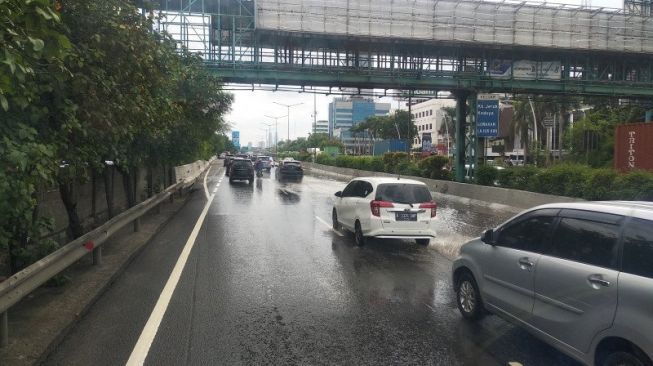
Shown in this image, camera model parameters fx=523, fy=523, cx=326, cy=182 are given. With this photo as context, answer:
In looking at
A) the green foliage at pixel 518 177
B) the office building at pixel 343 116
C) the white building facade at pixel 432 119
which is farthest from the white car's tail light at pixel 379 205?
the office building at pixel 343 116

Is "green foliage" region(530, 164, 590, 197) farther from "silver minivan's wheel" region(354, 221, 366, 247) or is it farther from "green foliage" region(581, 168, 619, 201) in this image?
"silver minivan's wheel" region(354, 221, 366, 247)

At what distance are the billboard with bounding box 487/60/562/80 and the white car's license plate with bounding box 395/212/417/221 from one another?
22409mm

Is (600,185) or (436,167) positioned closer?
(600,185)

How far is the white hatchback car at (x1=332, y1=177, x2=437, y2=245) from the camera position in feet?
34.9

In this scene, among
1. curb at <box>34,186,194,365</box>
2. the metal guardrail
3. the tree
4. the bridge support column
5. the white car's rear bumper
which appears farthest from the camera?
the bridge support column

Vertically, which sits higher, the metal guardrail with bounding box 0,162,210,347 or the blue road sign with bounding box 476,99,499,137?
the blue road sign with bounding box 476,99,499,137

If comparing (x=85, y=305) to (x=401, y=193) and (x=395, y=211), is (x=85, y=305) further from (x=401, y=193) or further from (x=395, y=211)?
(x=401, y=193)

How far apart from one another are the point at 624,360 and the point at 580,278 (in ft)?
2.31

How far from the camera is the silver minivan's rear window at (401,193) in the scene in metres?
10.8

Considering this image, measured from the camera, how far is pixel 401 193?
10.9 meters

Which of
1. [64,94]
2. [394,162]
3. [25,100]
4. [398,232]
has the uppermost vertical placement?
[64,94]

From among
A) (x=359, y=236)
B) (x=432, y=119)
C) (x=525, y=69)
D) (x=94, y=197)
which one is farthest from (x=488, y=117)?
(x=432, y=119)

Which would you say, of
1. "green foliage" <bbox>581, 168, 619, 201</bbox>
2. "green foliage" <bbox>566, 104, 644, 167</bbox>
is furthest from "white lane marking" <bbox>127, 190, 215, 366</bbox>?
"green foliage" <bbox>566, 104, 644, 167</bbox>

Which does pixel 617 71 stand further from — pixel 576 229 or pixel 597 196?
pixel 576 229
